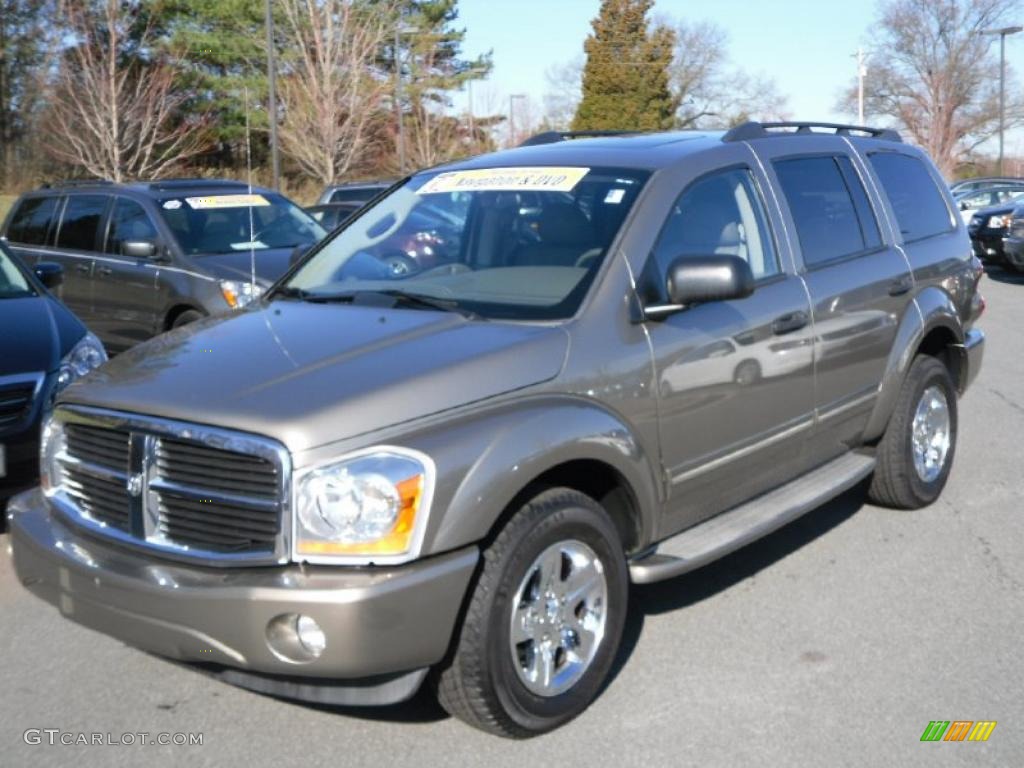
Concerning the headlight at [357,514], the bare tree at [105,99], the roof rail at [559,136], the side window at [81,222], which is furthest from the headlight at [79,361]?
the bare tree at [105,99]

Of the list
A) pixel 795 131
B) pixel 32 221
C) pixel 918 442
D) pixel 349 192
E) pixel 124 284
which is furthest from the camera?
pixel 349 192

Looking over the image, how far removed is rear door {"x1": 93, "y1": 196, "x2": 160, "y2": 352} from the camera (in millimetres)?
10000

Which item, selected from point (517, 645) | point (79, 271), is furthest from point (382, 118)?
point (517, 645)

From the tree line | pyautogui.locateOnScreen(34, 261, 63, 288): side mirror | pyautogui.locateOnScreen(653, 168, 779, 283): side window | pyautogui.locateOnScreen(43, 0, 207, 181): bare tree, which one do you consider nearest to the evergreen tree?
the tree line

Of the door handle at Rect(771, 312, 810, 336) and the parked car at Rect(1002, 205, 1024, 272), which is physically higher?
the door handle at Rect(771, 312, 810, 336)

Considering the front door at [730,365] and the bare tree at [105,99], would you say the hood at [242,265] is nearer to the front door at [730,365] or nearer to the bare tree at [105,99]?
the front door at [730,365]

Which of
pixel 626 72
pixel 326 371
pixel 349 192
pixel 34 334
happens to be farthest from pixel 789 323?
pixel 626 72

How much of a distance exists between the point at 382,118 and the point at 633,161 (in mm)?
32208

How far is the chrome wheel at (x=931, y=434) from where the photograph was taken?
603cm

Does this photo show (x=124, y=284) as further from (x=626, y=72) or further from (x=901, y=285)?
(x=626, y=72)

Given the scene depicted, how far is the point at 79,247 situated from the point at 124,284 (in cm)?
101

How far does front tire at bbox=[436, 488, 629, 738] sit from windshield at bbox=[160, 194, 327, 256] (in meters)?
6.86

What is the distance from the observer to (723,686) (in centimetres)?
408

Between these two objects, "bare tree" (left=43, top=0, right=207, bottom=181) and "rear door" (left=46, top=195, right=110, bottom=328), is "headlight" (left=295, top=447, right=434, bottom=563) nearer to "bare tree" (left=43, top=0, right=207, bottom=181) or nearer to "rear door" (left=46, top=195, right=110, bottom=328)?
"rear door" (left=46, top=195, right=110, bottom=328)
